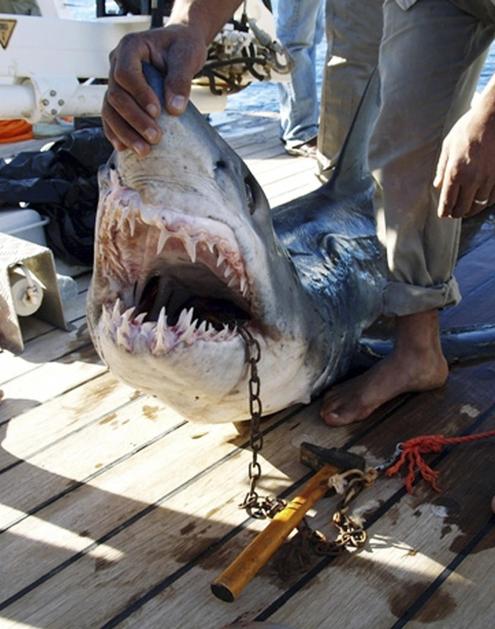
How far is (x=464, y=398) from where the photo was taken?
2359 mm

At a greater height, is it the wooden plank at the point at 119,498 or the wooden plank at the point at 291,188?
the wooden plank at the point at 119,498

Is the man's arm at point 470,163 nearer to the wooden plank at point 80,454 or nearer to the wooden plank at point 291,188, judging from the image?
the wooden plank at point 80,454

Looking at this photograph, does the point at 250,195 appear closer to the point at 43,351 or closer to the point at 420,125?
the point at 420,125

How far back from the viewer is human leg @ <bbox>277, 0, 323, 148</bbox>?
5.46 meters

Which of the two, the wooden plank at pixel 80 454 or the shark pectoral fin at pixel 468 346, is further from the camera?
the shark pectoral fin at pixel 468 346

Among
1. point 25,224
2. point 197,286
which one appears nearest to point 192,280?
point 197,286

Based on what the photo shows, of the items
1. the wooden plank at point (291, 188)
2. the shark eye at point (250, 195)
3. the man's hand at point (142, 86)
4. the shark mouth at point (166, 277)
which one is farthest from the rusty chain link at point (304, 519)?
the wooden plank at point (291, 188)

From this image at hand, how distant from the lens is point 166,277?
73.4 inches

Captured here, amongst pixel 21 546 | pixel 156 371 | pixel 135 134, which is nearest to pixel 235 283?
pixel 156 371

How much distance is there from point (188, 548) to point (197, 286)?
23.8 inches

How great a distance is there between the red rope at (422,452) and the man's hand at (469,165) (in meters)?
0.63

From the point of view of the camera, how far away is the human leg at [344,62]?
366 centimetres

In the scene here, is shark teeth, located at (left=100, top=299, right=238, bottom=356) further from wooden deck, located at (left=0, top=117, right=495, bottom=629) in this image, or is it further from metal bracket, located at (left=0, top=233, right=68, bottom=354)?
metal bracket, located at (left=0, top=233, right=68, bottom=354)

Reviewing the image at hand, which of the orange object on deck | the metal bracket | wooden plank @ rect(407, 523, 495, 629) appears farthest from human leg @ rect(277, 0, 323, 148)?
wooden plank @ rect(407, 523, 495, 629)
